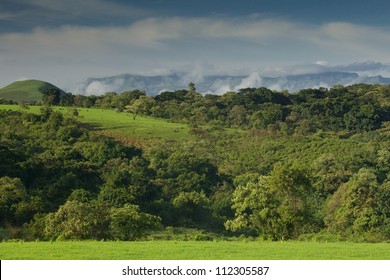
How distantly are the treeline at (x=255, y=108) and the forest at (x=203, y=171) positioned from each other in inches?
12.5

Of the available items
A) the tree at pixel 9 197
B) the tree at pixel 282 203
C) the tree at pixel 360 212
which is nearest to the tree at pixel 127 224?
the tree at pixel 282 203

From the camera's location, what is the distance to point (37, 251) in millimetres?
14992

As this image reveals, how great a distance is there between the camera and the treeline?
97.5 m

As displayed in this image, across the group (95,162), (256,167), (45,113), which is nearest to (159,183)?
(95,162)

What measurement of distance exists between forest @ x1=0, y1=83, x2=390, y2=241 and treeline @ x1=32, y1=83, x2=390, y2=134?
32cm

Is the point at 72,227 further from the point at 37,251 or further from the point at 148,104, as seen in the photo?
the point at 148,104

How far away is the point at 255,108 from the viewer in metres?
108

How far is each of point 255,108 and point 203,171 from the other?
4790 centimetres

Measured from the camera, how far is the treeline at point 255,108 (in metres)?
97.5

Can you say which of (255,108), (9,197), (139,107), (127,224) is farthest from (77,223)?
(255,108)

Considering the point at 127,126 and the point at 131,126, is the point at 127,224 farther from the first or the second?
the point at 131,126

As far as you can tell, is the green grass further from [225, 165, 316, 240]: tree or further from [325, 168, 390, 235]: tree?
[225, 165, 316, 240]: tree

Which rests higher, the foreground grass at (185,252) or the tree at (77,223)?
the foreground grass at (185,252)

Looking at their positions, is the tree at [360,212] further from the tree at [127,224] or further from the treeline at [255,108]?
the treeline at [255,108]
